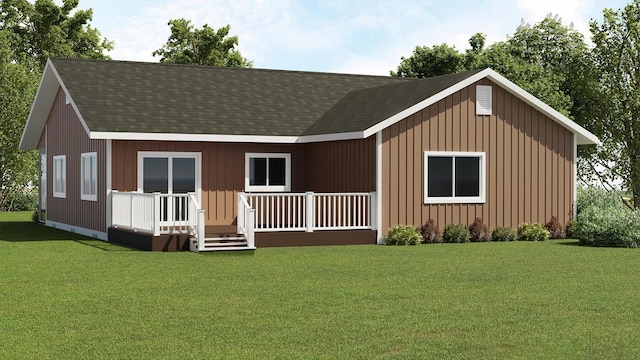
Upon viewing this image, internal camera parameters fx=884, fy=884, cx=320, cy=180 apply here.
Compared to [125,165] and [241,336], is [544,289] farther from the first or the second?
[125,165]

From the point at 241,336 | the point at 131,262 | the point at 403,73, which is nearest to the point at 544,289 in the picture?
the point at 241,336

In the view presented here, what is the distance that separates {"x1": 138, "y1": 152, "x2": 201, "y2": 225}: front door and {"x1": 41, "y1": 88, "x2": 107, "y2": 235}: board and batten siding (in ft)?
3.64

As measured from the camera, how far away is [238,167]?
25906 millimetres

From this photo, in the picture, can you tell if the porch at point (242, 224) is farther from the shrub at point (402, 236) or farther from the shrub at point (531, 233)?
the shrub at point (531, 233)

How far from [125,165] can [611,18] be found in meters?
24.7

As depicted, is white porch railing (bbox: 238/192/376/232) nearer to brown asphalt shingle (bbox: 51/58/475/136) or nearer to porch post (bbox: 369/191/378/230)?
porch post (bbox: 369/191/378/230)

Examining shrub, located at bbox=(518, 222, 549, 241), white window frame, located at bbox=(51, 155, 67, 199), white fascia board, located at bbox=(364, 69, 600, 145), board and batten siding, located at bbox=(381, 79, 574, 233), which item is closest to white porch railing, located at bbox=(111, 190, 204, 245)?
white fascia board, located at bbox=(364, 69, 600, 145)

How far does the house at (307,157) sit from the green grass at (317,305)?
3629 mm

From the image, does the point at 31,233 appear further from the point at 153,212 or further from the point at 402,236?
the point at 402,236

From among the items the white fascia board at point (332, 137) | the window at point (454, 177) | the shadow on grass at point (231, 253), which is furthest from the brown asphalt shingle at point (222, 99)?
the shadow on grass at point (231, 253)

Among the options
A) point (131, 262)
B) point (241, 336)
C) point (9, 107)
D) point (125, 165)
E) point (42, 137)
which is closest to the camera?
point (241, 336)

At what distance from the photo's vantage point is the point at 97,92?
83.6ft

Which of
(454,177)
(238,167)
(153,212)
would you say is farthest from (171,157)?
(454,177)

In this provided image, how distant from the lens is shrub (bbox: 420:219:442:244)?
23.7 m
